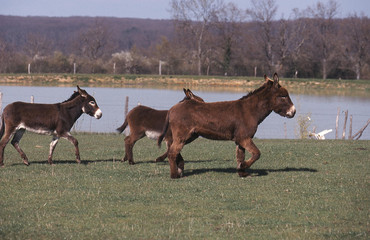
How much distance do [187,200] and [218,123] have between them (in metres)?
2.43

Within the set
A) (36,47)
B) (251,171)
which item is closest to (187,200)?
(251,171)

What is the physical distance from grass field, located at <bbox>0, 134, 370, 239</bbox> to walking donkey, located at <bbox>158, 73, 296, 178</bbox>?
467 mm

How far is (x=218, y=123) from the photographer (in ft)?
38.9

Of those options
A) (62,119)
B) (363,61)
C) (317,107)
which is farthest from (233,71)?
(62,119)

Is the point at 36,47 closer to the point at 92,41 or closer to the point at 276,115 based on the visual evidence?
the point at 92,41

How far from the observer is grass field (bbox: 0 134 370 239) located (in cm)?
809

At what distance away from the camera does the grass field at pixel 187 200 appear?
318 inches

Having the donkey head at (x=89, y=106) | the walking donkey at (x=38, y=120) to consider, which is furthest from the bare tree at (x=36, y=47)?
the walking donkey at (x=38, y=120)

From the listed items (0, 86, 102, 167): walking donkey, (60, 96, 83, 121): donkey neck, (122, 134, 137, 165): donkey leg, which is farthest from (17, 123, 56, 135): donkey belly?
(122, 134, 137, 165): donkey leg

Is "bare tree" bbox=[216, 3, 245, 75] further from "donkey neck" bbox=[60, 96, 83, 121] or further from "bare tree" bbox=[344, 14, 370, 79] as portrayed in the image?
"donkey neck" bbox=[60, 96, 83, 121]

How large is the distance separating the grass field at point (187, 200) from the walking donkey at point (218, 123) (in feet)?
1.53

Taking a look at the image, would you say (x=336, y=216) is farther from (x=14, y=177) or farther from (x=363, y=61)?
(x=363, y=61)

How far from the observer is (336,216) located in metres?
8.84

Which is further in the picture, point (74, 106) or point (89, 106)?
point (89, 106)
